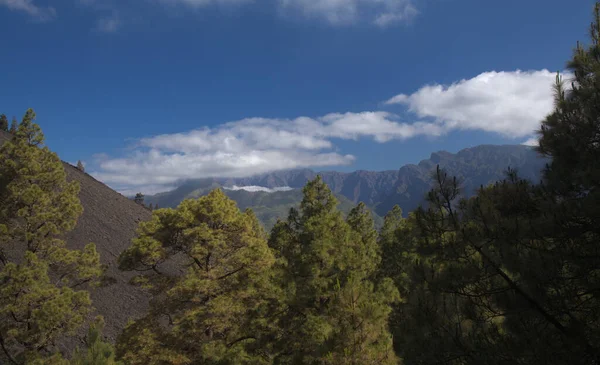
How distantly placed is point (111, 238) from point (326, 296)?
4407 centimetres

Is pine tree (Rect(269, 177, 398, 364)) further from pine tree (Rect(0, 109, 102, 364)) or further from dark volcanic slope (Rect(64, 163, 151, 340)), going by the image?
dark volcanic slope (Rect(64, 163, 151, 340))

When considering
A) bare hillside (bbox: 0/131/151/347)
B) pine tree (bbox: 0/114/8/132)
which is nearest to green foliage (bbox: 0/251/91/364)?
bare hillside (bbox: 0/131/151/347)

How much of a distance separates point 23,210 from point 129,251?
4958mm

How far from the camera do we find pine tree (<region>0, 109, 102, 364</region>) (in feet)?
46.8

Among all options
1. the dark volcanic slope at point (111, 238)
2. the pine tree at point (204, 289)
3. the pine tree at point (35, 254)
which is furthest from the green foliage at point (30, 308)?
the dark volcanic slope at point (111, 238)

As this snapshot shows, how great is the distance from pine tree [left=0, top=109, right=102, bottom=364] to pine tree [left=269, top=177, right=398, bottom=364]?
9.51m

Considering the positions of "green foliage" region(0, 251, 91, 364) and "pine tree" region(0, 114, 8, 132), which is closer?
"green foliage" region(0, 251, 91, 364)

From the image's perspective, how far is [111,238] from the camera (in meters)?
47.8

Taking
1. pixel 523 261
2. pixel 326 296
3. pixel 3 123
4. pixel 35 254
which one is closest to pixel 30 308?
pixel 35 254

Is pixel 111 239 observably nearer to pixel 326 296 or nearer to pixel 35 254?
pixel 35 254

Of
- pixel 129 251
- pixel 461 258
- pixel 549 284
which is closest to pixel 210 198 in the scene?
pixel 129 251

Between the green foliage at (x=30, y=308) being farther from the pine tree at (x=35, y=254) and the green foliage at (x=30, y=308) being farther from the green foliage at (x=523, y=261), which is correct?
the green foliage at (x=523, y=261)

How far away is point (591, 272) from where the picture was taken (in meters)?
6.00

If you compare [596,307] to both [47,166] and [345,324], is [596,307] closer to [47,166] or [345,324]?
[345,324]
